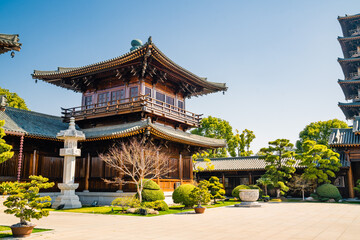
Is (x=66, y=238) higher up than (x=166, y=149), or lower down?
lower down

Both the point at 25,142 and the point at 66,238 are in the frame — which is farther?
the point at 25,142

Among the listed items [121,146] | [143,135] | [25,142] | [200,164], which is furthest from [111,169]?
[200,164]

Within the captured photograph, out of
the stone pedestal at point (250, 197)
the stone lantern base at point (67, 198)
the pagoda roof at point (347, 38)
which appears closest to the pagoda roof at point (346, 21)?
the pagoda roof at point (347, 38)

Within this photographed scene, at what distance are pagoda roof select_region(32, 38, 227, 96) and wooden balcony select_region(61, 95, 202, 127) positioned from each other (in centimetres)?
264

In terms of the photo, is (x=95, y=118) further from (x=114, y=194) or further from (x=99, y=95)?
(x=114, y=194)

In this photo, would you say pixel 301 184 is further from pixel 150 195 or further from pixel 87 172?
pixel 87 172

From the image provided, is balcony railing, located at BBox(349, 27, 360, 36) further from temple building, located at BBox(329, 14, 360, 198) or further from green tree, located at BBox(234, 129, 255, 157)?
green tree, located at BBox(234, 129, 255, 157)

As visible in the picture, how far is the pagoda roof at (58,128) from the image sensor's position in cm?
2184

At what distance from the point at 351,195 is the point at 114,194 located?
939 inches

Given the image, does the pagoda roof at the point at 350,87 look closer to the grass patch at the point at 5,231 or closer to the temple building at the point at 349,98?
the temple building at the point at 349,98

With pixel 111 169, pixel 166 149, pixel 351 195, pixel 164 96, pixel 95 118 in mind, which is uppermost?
pixel 164 96

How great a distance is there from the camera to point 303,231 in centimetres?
1148

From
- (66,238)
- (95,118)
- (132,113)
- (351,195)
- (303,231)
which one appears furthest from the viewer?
(351,195)

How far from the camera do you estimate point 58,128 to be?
27562 mm
